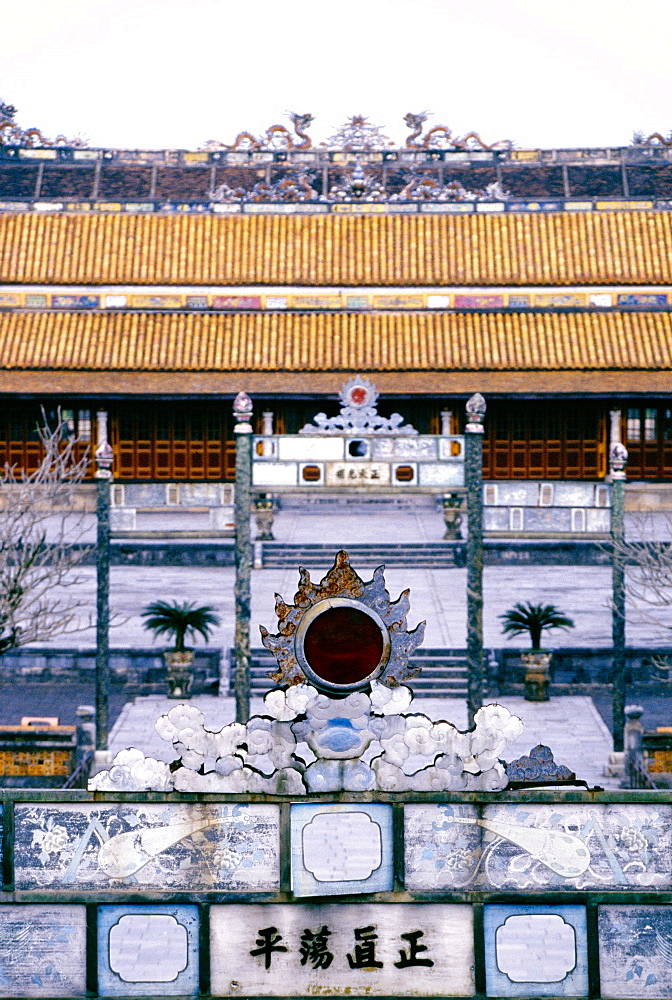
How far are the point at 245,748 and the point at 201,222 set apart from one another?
26.5 meters

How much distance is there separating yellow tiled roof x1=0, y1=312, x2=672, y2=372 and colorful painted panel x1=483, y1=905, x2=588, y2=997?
75.9ft

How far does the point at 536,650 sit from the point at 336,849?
10921mm

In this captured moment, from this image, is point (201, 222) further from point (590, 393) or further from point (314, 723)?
point (314, 723)

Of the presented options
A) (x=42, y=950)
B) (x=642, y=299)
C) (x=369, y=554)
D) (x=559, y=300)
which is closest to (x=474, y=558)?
(x=42, y=950)

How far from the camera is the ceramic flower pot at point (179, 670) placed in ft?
61.0

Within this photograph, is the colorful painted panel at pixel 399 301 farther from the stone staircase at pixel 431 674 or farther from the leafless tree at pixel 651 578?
the stone staircase at pixel 431 674

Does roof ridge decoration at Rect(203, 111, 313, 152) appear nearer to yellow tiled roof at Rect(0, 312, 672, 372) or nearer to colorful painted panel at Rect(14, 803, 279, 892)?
yellow tiled roof at Rect(0, 312, 672, 372)

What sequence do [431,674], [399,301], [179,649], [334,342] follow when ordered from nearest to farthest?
[179,649] < [431,674] < [334,342] < [399,301]

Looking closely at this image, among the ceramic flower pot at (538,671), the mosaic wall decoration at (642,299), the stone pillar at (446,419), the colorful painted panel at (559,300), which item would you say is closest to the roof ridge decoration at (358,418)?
the ceramic flower pot at (538,671)

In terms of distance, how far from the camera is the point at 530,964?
7.91 m

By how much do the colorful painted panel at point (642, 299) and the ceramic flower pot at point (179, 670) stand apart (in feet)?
55.1

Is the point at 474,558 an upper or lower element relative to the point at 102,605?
upper

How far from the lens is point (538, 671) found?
18438mm

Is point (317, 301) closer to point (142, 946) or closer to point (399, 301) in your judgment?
point (399, 301)
